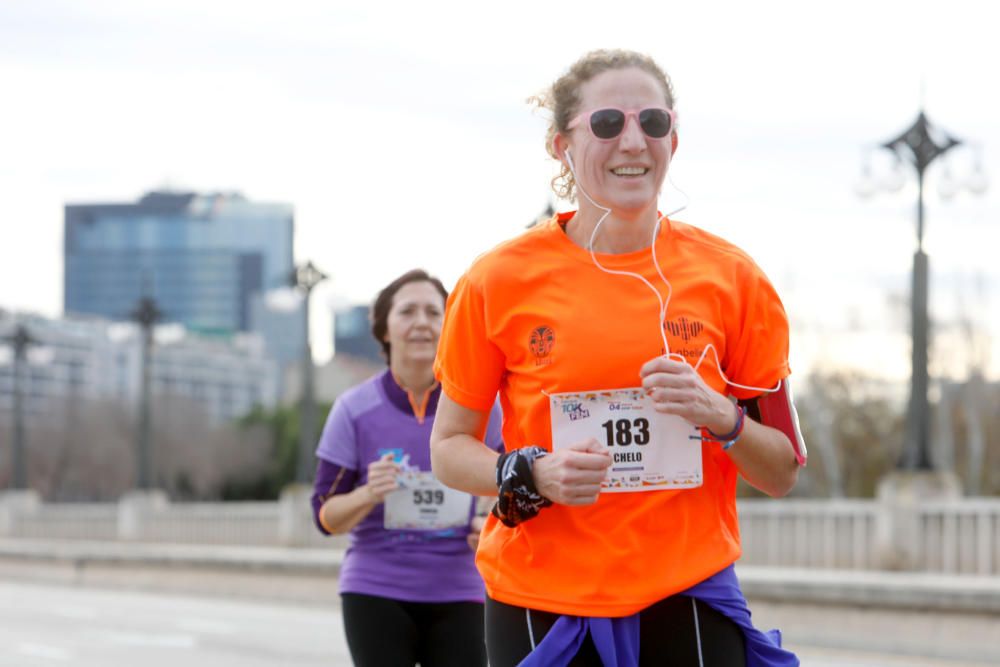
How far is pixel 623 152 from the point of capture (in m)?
3.68

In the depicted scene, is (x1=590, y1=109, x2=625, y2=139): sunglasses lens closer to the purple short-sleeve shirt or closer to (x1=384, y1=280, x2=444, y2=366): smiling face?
the purple short-sleeve shirt

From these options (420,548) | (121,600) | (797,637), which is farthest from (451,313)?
(121,600)

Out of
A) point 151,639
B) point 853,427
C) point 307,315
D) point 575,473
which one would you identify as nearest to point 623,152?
point 575,473

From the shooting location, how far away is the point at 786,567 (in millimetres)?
22250

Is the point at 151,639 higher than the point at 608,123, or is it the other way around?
the point at 608,123

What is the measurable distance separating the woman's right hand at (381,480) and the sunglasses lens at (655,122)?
2.62 metres

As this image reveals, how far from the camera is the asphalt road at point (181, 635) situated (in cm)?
1534

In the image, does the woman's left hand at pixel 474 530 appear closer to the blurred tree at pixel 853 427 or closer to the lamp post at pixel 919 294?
the lamp post at pixel 919 294

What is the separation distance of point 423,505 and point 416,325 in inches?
24.9

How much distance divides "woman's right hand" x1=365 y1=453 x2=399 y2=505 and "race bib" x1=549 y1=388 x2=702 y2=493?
2531 millimetres

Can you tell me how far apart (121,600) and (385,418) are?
21311 mm

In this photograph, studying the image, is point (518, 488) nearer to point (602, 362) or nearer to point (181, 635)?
point (602, 362)

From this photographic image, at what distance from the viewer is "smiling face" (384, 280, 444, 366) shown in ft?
21.0

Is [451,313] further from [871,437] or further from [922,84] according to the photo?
[871,437]
